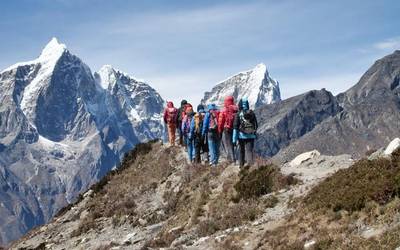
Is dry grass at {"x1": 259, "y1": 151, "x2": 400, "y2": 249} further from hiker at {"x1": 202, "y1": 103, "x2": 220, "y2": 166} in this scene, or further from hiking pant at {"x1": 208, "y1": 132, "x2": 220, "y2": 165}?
hiker at {"x1": 202, "y1": 103, "x2": 220, "y2": 166}

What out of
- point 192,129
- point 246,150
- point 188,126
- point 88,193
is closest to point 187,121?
point 188,126

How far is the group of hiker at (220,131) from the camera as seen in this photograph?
26.1m

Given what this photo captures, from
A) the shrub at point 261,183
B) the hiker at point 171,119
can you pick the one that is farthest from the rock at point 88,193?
the shrub at point 261,183

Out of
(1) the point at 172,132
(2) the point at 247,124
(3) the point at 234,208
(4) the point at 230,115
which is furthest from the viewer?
(1) the point at 172,132

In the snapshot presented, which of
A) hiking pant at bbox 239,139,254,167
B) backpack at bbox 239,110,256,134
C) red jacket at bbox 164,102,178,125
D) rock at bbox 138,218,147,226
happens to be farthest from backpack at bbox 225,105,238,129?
red jacket at bbox 164,102,178,125

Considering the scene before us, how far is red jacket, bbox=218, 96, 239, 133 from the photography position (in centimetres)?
2767

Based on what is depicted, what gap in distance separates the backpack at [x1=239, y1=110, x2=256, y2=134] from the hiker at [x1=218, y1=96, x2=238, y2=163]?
97cm

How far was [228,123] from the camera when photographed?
91.7ft

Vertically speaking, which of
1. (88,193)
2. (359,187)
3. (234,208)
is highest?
(88,193)

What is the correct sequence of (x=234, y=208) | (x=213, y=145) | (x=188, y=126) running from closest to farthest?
(x=234, y=208) < (x=213, y=145) < (x=188, y=126)

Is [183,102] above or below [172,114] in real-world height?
above

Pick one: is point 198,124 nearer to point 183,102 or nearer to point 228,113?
point 228,113

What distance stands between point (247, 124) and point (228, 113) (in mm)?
1964

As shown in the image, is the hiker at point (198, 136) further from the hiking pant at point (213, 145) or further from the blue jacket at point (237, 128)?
the blue jacket at point (237, 128)
